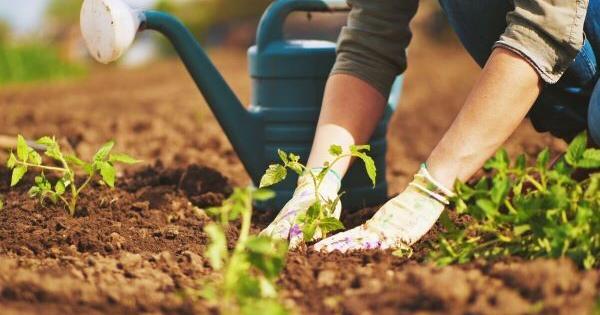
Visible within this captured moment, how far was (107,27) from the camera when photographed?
1955 mm

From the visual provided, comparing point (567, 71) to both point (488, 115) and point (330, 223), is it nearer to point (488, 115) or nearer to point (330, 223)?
point (488, 115)

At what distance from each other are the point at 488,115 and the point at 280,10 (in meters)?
0.84

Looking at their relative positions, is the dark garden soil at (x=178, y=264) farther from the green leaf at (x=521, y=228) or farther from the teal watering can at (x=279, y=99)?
the teal watering can at (x=279, y=99)

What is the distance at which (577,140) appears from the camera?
61.3 inches

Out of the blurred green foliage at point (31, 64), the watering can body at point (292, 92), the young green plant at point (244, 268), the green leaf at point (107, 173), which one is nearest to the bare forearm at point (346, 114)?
the watering can body at point (292, 92)

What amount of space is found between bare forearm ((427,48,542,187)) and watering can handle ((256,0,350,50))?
28.8 inches

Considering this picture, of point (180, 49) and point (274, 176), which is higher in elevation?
point (180, 49)

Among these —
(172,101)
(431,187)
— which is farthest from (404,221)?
(172,101)

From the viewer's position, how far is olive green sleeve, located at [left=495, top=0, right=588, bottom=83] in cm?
172

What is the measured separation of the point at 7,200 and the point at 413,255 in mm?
1117

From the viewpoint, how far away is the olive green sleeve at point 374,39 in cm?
217

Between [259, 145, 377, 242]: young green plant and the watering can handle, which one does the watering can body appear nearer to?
the watering can handle

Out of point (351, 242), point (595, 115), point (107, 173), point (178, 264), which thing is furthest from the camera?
point (107, 173)

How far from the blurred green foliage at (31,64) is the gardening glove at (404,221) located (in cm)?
647
